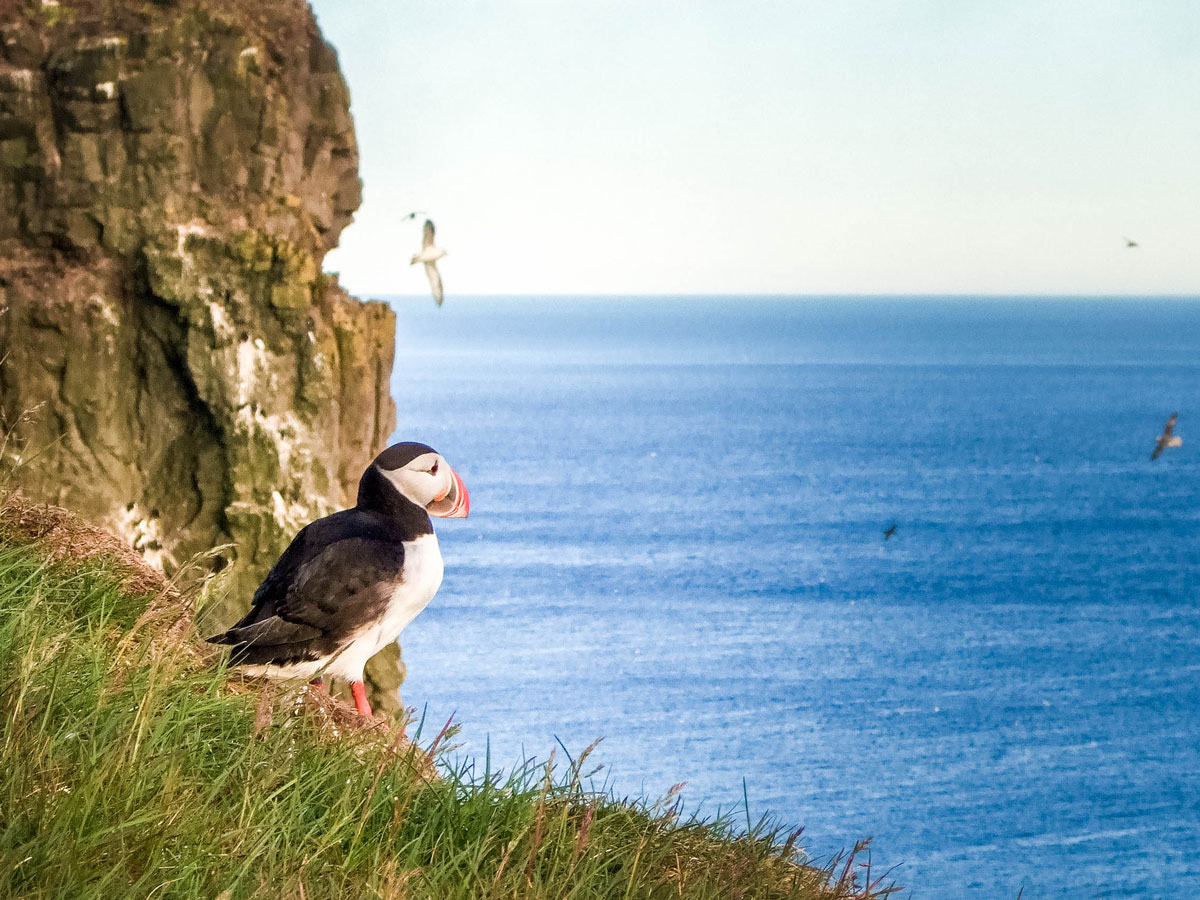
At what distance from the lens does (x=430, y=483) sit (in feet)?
20.5

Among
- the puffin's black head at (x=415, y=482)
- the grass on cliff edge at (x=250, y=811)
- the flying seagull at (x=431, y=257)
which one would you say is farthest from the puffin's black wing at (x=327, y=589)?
the flying seagull at (x=431, y=257)

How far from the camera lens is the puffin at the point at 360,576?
19.4ft

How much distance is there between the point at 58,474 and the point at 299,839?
39.8ft

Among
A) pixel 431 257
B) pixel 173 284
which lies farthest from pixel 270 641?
pixel 173 284

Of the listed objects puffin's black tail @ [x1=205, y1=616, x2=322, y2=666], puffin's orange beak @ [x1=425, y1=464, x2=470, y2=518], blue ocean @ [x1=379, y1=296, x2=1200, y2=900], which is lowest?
blue ocean @ [x1=379, y1=296, x2=1200, y2=900]

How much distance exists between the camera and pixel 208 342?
1650cm

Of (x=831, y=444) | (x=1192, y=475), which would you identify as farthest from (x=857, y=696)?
(x=1192, y=475)

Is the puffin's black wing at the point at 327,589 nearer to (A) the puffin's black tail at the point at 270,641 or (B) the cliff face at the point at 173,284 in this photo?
(A) the puffin's black tail at the point at 270,641

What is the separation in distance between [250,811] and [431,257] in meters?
10.2

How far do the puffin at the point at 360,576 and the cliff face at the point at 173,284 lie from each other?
8417 millimetres

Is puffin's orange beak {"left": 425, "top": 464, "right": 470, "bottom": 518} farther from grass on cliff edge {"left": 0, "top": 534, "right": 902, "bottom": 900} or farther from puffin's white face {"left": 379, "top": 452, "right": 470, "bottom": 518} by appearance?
grass on cliff edge {"left": 0, "top": 534, "right": 902, "bottom": 900}

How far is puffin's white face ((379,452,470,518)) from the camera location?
6.27 meters

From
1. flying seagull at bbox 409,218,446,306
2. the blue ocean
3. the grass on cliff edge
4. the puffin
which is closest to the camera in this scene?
the grass on cliff edge

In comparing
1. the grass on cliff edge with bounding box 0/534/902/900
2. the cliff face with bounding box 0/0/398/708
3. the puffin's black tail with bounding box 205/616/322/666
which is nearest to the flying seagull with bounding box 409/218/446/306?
the cliff face with bounding box 0/0/398/708
